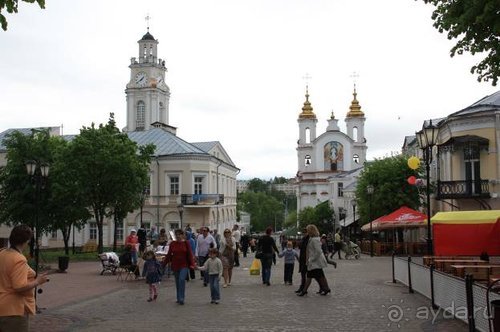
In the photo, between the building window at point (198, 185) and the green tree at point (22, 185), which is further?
the building window at point (198, 185)

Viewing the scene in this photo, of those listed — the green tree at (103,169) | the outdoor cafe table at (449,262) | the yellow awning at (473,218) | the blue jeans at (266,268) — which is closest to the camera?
the outdoor cafe table at (449,262)

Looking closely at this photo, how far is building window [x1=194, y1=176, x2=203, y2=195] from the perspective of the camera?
55.9 metres

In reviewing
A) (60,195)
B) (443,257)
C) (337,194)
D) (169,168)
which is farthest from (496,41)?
(337,194)

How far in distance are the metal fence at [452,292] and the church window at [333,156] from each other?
8527cm

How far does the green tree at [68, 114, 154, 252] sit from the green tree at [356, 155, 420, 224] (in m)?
16.4

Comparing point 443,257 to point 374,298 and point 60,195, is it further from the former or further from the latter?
point 60,195

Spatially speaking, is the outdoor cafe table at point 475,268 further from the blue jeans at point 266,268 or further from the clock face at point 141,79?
the clock face at point 141,79

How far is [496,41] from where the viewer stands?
40.6 feet

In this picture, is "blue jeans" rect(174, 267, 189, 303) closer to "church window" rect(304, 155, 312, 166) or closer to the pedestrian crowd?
the pedestrian crowd

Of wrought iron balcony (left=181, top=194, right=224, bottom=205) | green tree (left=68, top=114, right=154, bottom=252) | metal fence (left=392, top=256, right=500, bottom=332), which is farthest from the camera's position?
wrought iron balcony (left=181, top=194, right=224, bottom=205)

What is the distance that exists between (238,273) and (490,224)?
32.9 feet

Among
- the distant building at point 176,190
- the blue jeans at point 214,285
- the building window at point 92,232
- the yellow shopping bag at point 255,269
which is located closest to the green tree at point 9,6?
the blue jeans at point 214,285

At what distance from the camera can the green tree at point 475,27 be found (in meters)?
11.5

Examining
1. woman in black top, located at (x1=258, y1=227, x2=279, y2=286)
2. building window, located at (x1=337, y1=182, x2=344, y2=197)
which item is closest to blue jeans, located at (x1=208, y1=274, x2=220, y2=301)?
woman in black top, located at (x1=258, y1=227, x2=279, y2=286)
